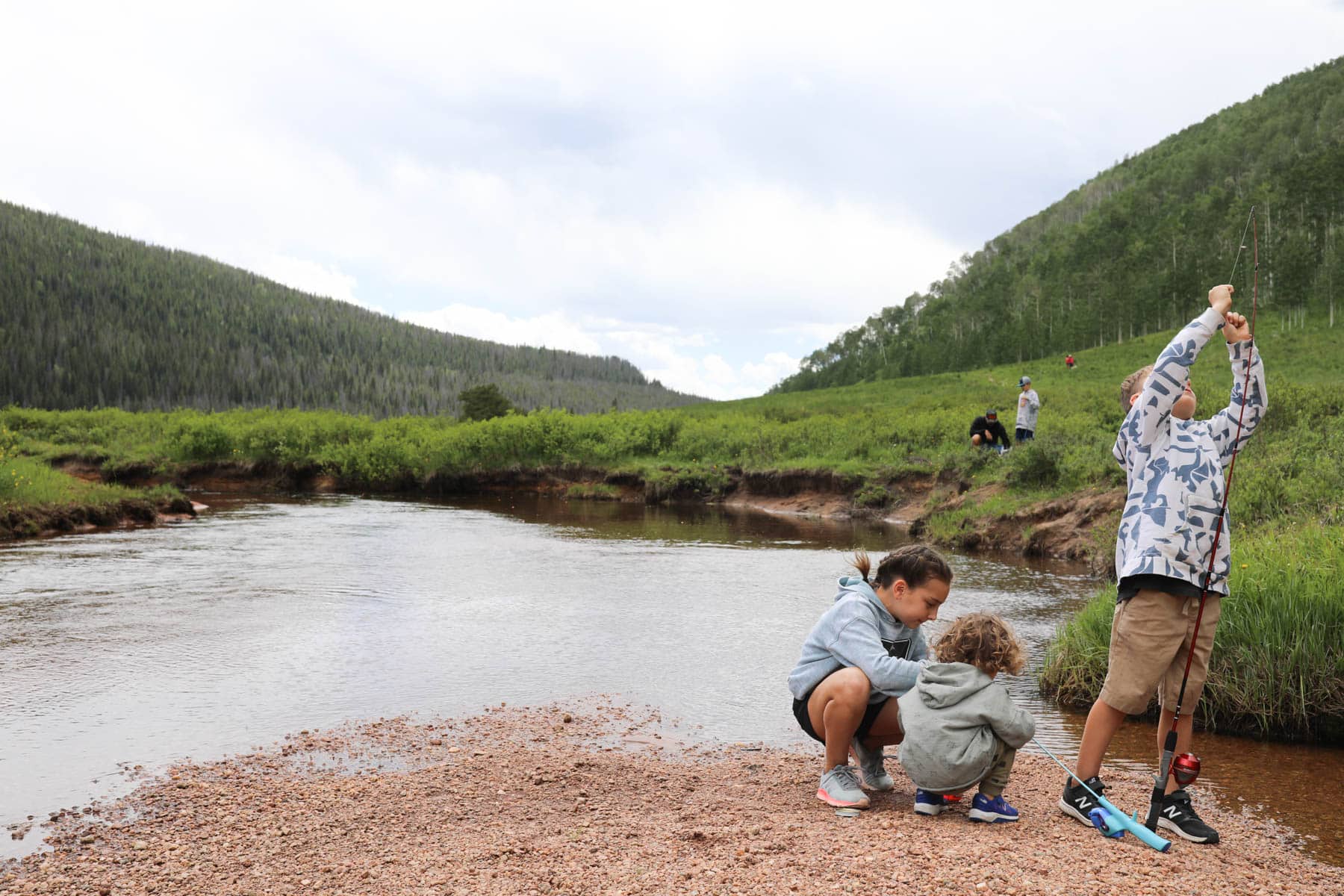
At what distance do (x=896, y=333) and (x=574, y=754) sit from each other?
152117 mm

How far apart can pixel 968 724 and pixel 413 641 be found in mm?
7389

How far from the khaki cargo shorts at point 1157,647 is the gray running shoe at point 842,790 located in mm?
1348

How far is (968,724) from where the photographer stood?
483 cm

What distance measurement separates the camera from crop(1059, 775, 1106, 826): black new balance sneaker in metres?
4.89

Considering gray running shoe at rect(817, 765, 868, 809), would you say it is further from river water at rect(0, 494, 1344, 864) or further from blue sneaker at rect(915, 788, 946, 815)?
river water at rect(0, 494, 1344, 864)

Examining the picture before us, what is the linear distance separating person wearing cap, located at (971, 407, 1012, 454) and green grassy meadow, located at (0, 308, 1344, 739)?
16.4 inches

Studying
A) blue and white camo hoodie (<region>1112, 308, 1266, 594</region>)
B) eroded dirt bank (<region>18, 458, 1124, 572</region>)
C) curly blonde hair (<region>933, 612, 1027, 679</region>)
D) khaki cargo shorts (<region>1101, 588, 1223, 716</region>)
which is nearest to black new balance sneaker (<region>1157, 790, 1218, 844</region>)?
khaki cargo shorts (<region>1101, 588, 1223, 716</region>)

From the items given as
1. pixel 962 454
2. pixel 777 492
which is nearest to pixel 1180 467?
pixel 962 454

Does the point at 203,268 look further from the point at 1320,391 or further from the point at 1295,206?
the point at 1320,391

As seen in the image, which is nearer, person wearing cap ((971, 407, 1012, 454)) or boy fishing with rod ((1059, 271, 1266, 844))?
boy fishing with rod ((1059, 271, 1266, 844))

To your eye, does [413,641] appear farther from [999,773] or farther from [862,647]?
[999,773]

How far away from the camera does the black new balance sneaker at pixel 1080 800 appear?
16.1 ft

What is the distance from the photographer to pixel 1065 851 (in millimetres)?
4348

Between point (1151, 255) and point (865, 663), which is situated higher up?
point (1151, 255)
